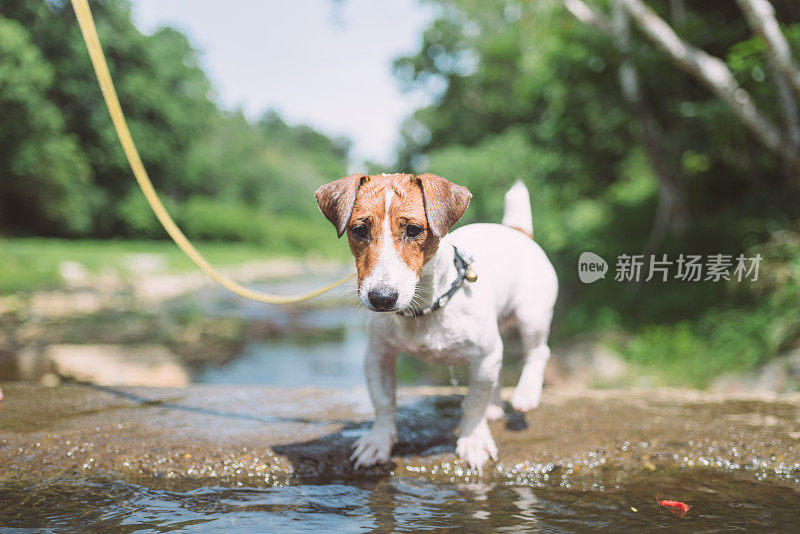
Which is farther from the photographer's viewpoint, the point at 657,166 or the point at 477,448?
the point at 657,166

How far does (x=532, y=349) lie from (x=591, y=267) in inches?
Result: 351

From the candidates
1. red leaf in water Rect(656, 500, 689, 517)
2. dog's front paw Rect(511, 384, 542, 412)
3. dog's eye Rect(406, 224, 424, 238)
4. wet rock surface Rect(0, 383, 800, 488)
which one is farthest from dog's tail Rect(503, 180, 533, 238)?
red leaf in water Rect(656, 500, 689, 517)

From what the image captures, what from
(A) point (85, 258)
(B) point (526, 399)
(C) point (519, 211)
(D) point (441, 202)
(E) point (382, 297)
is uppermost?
(A) point (85, 258)

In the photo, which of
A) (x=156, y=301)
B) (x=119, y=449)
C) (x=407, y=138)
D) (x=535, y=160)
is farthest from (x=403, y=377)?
(x=407, y=138)

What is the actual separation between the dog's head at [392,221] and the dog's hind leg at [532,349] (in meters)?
1.24

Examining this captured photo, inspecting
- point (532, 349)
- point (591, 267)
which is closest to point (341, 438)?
point (532, 349)

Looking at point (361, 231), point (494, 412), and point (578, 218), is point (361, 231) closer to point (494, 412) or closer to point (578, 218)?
point (494, 412)

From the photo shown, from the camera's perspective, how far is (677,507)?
306 centimetres

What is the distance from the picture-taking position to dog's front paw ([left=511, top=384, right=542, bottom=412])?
3832mm

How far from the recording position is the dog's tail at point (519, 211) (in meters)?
4.49

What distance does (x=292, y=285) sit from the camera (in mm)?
24828

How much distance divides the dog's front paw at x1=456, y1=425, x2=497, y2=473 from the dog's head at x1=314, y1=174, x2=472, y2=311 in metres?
1.14

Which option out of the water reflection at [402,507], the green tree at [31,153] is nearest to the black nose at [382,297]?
the water reflection at [402,507]

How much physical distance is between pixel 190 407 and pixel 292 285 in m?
20.7
